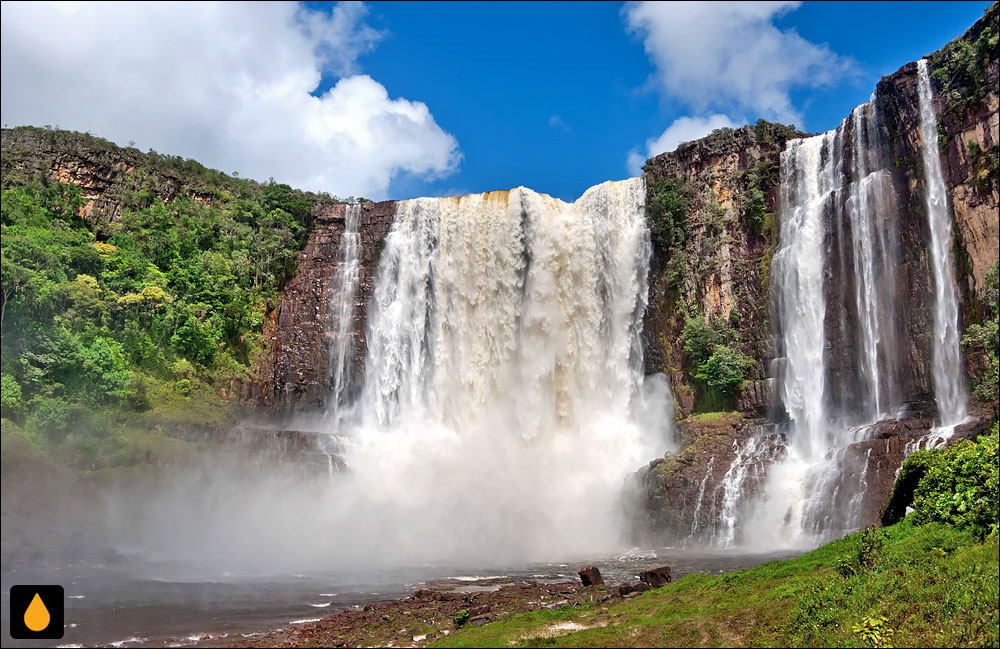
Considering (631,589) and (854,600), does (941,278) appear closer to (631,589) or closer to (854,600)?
(631,589)

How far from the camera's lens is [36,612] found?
9.47 metres

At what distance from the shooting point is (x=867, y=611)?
38.7ft

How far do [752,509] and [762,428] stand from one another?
248 inches

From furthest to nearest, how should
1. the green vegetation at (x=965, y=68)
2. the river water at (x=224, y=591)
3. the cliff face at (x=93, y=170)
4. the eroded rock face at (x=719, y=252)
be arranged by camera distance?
the cliff face at (x=93, y=170) < the eroded rock face at (x=719, y=252) < the green vegetation at (x=965, y=68) < the river water at (x=224, y=591)

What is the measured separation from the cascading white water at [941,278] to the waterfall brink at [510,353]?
14.5 meters

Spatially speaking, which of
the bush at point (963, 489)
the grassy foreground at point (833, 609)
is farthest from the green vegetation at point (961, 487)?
the grassy foreground at point (833, 609)

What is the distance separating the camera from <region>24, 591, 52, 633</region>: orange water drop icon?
9352 mm

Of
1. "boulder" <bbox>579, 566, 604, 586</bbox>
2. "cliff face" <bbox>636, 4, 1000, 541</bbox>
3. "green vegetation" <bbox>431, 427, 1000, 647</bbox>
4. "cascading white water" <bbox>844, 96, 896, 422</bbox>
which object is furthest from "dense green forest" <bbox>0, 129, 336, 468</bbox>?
"cascading white water" <bbox>844, 96, 896, 422</bbox>

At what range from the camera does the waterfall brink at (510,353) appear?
40.2m

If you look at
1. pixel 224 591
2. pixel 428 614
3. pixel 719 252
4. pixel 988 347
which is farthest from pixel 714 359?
pixel 224 591

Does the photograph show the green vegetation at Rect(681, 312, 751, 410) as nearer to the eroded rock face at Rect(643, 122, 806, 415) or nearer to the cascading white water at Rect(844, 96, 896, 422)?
the eroded rock face at Rect(643, 122, 806, 415)

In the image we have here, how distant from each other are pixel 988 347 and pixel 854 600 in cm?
2294

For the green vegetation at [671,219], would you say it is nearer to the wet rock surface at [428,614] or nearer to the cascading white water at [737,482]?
the cascading white water at [737,482]

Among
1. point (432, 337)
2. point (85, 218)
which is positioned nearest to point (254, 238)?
point (85, 218)
